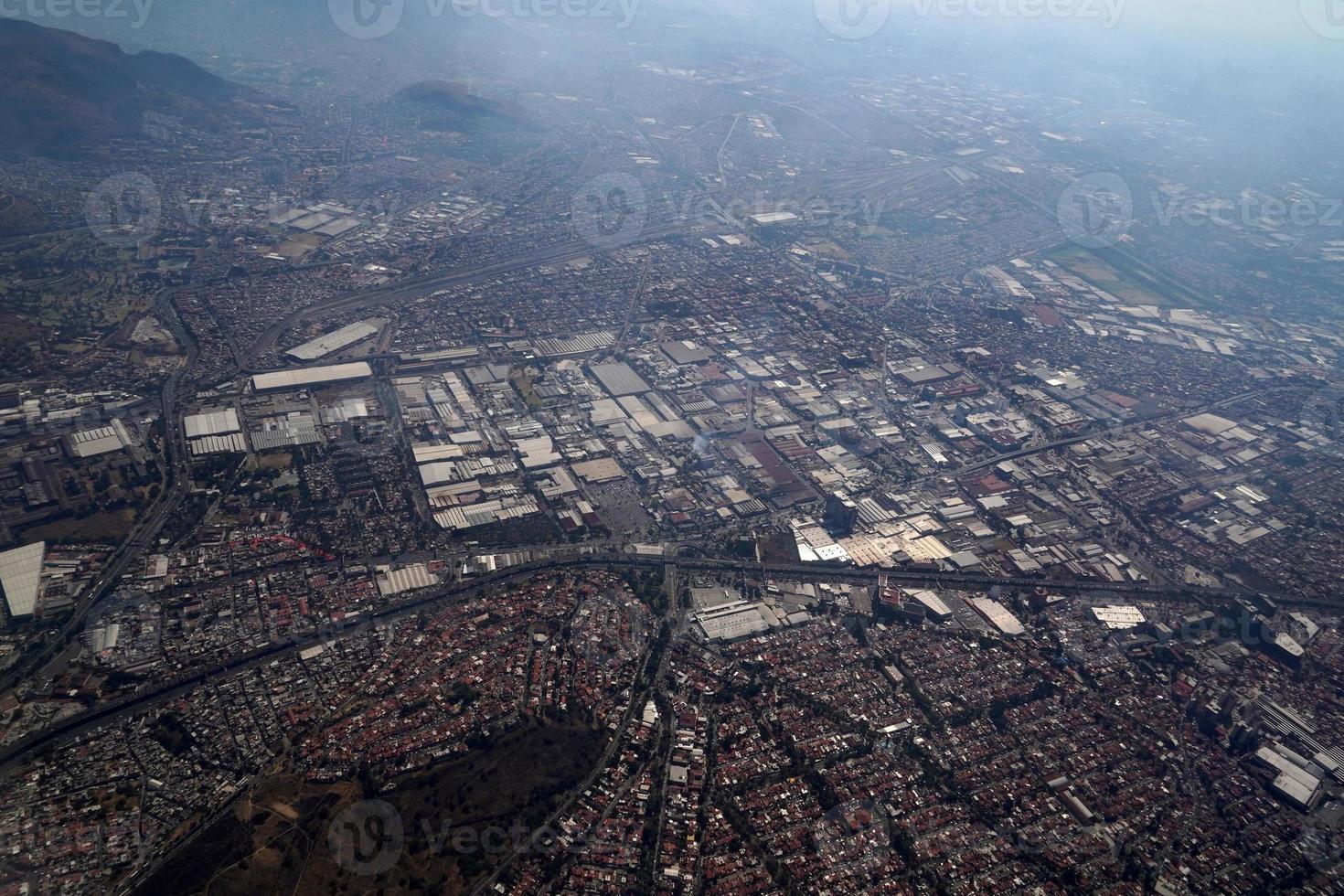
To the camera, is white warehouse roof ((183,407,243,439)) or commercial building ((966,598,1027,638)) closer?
commercial building ((966,598,1027,638))

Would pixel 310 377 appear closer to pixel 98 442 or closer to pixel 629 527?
pixel 98 442

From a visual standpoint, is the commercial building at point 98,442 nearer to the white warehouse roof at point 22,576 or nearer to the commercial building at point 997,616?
the white warehouse roof at point 22,576

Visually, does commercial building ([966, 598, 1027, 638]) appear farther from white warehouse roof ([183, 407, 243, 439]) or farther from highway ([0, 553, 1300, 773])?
white warehouse roof ([183, 407, 243, 439])

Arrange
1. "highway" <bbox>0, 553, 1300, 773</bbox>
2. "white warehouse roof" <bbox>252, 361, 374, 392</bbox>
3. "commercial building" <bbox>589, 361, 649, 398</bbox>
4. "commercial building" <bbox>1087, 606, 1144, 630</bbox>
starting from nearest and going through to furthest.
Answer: "highway" <bbox>0, 553, 1300, 773</bbox>
"commercial building" <bbox>1087, 606, 1144, 630</bbox>
"white warehouse roof" <bbox>252, 361, 374, 392</bbox>
"commercial building" <bbox>589, 361, 649, 398</bbox>

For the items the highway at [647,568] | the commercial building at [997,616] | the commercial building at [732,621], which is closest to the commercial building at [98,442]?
the highway at [647,568]

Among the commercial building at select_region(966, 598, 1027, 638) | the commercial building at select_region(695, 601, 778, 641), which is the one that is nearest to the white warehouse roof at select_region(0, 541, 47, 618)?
the commercial building at select_region(695, 601, 778, 641)

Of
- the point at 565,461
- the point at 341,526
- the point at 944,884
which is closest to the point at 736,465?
the point at 565,461
